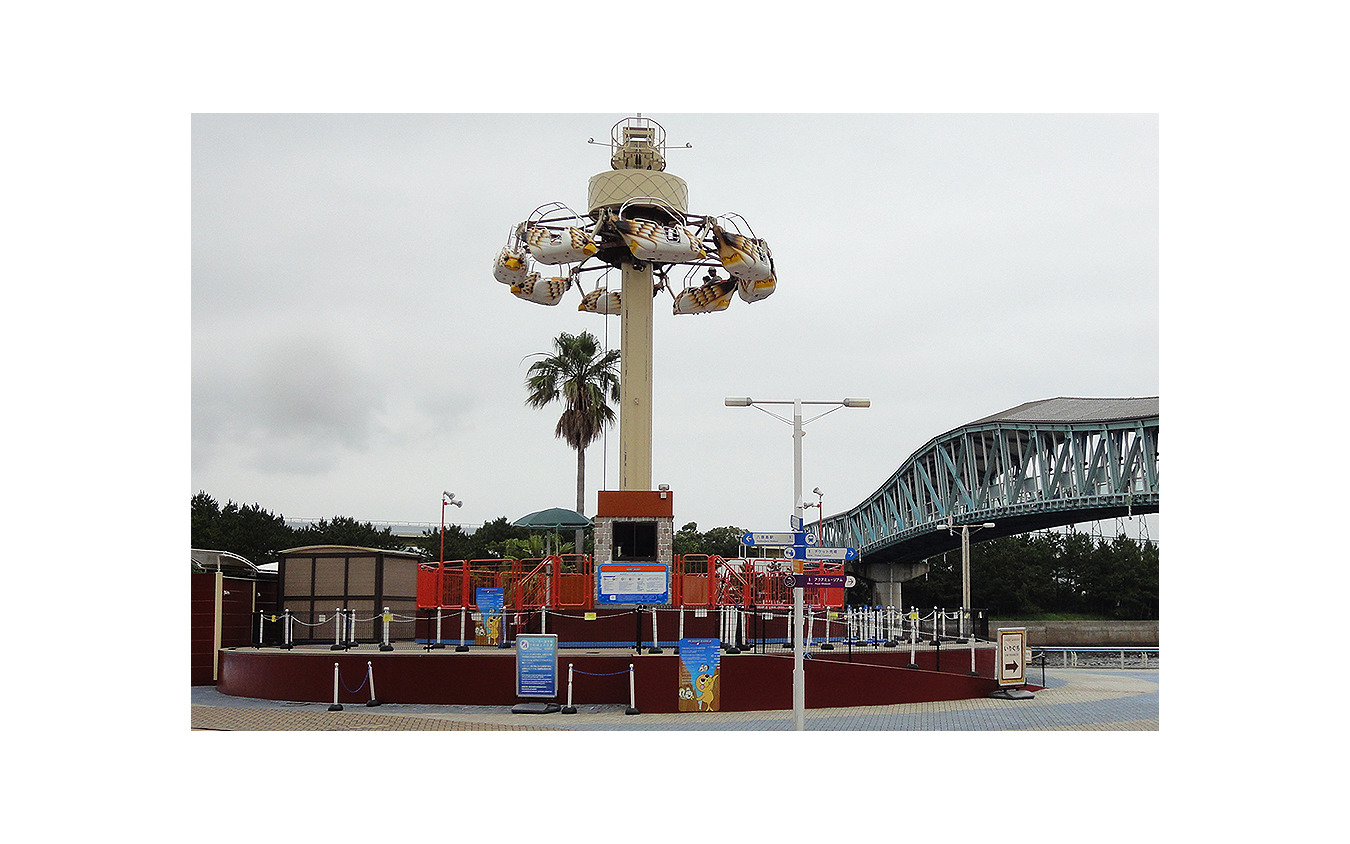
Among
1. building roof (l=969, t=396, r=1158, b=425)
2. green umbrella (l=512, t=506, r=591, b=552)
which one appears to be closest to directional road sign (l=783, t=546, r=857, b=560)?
green umbrella (l=512, t=506, r=591, b=552)

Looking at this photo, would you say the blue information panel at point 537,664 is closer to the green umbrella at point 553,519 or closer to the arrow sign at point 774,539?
the arrow sign at point 774,539

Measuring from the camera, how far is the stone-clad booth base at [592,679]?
930 inches

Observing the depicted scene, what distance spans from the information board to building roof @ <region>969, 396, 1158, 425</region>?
223 ft

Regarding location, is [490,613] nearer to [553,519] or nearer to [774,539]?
[774,539]

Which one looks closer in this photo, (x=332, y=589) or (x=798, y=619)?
(x=798, y=619)

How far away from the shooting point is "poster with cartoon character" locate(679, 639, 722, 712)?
76.4ft

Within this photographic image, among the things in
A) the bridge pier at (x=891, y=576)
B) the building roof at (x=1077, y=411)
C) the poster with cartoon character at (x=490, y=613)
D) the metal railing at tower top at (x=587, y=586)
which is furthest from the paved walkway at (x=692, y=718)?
the bridge pier at (x=891, y=576)

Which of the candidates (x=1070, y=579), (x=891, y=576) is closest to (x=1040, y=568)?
(x=1070, y=579)

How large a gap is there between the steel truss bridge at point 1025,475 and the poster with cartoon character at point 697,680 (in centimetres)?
5577

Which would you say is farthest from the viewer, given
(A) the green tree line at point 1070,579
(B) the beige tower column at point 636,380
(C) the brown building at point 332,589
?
(A) the green tree line at point 1070,579

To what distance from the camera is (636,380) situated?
33.9 meters

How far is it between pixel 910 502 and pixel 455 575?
9253cm

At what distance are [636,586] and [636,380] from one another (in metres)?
9.44

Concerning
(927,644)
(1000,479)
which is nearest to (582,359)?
(927,644)
